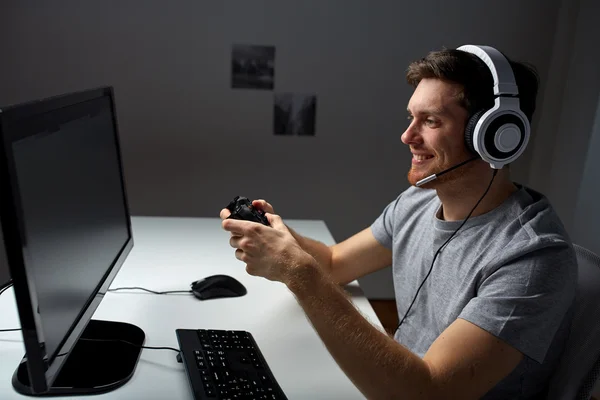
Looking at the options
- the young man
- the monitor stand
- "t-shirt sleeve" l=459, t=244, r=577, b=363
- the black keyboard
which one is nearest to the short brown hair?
the young man

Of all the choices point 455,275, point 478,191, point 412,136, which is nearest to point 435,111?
point 412,136

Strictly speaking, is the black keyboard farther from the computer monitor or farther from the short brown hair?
the short brown hair

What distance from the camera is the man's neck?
3.79 ft

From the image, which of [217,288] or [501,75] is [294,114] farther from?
[501,75]

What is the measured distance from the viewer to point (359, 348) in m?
0.91

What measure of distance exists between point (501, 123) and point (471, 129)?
62mm

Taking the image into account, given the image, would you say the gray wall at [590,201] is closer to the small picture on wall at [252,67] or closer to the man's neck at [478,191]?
the man's neck at [478,191]

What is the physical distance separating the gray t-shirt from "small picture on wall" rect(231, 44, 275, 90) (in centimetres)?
137

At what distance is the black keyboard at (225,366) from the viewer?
0.89 m

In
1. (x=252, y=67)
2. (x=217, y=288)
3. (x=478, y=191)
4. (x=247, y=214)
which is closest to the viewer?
(x=247, y=214)

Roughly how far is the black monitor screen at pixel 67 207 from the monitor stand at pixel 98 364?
0.40ft

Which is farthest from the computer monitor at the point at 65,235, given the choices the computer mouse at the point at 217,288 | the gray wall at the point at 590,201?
the gray wall at the point at 590,201

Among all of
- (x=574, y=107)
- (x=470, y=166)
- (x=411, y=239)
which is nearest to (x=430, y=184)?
(x=470, y=166)

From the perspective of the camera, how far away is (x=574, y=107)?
247 cm
